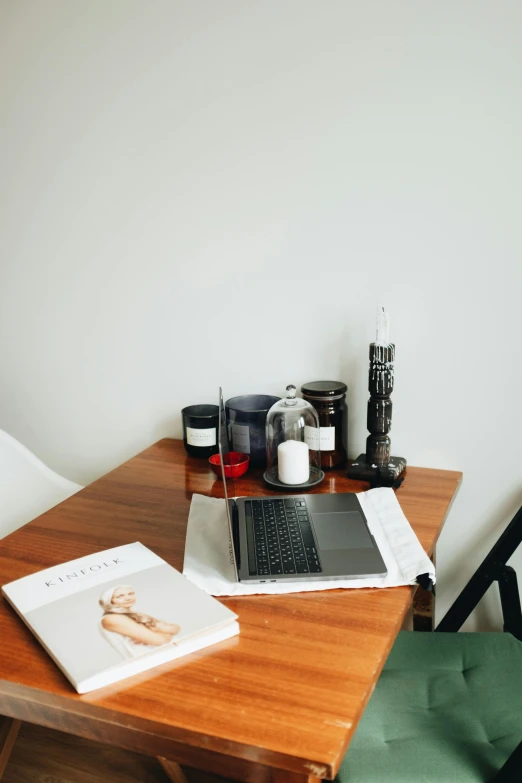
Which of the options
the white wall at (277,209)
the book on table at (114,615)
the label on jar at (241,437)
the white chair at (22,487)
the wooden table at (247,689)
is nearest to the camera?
the wooden table at (247,689)

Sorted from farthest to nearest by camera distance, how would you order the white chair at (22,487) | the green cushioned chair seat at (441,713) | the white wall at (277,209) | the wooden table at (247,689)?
the white chair at (22,487) < the white wall at (277,209) < the green cushioned chair seat at (441,713) < the wooden table at (247,689)

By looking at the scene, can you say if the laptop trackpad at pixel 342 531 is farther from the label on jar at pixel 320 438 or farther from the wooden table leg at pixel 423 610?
the wooden table leg at pixel 423 610

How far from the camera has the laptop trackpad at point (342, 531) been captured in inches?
43.6

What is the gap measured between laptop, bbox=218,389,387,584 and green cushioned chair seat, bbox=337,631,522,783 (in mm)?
267

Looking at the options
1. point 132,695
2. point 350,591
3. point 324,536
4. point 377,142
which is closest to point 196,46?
point 377,142

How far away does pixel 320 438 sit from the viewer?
4.78 feet

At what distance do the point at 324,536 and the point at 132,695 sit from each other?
17.6 inches

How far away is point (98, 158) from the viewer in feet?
5.57

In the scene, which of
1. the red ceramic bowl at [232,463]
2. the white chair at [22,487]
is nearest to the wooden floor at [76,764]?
the white chair at [22,487]

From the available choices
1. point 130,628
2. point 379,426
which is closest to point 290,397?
point 379,426

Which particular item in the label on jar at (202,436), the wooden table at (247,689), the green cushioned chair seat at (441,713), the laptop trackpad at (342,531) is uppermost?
the label on jar at (202,436)

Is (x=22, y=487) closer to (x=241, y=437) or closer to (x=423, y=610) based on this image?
(x=241, y=437)

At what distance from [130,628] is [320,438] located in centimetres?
68

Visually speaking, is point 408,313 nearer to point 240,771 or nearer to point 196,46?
point 196,46
